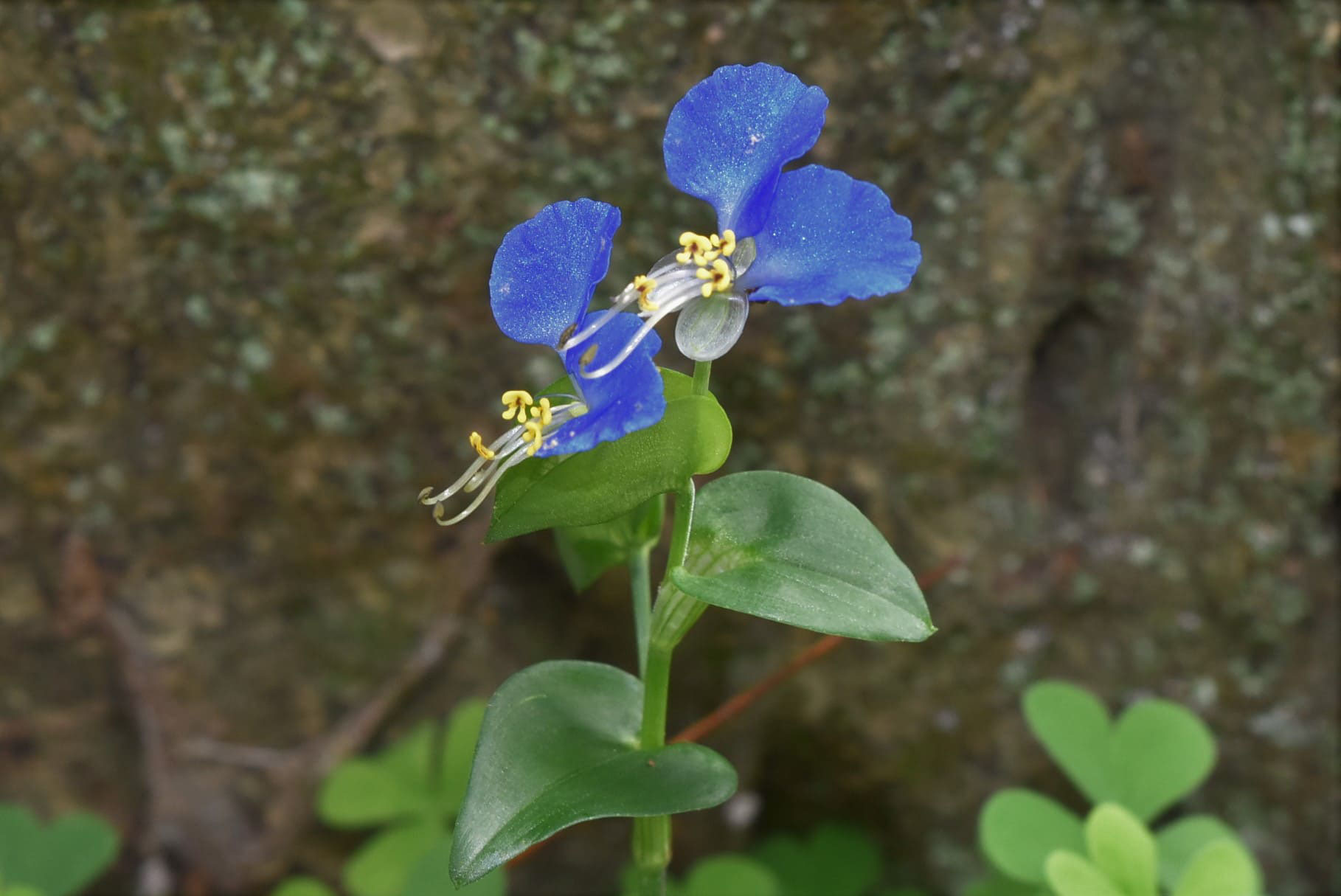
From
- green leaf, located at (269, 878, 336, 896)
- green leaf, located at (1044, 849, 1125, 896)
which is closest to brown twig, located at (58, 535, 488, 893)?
green leaf, located at (269, 878, 336, 896)

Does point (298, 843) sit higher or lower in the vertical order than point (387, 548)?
lower

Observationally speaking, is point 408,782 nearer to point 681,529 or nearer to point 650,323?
point 681,529

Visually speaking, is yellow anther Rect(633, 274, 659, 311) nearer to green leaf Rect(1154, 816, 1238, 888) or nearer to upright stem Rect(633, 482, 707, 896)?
upright stem Rect(633, 482, 707, 896)

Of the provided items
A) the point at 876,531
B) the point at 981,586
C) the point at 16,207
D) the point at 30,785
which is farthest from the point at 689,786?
the point at 30,785

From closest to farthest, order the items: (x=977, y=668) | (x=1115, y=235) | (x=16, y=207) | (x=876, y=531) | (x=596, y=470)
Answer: (x=596, y=470) → (x=876, y=531) → (x=16, y=207) → (x=1115, y=235) → (x=977, y=668)

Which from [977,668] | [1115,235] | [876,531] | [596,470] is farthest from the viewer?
[977,668]

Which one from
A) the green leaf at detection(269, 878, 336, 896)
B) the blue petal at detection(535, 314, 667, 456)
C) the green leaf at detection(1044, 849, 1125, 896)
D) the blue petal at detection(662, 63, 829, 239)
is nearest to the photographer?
the blue petal at detection(535, 314, 667, 456)

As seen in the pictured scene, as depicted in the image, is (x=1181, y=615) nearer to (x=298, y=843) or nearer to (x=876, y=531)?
(x=876, y=531)
